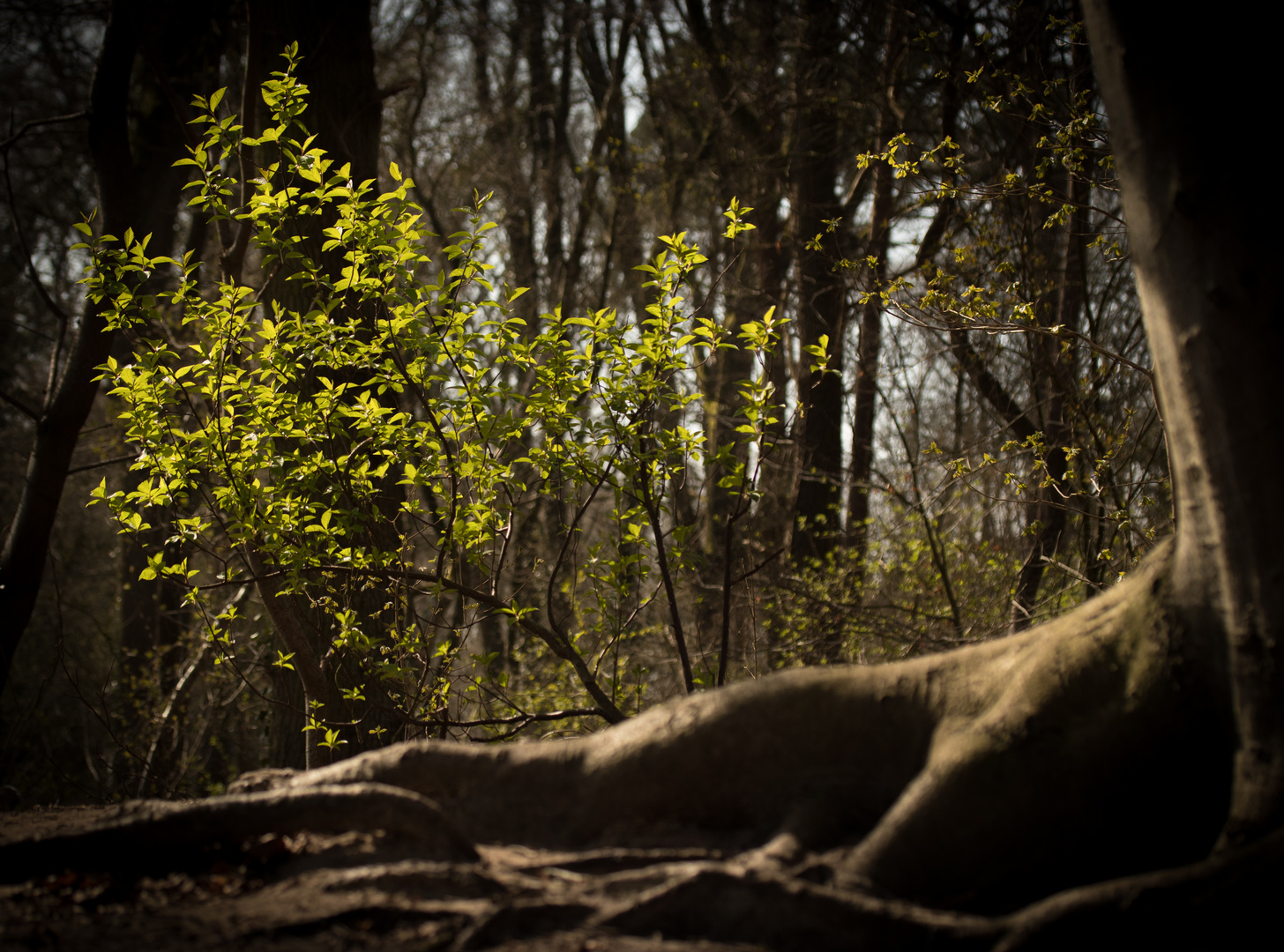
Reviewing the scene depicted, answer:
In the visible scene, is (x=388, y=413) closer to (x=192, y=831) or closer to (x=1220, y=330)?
(x=192, y=831)

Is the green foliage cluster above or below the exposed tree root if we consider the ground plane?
above

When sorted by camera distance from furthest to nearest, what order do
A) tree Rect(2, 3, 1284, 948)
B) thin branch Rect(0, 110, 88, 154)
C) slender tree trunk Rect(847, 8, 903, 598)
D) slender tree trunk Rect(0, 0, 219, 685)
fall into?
slender tree trunk Rect(847, 8, 903, 598) → thin branch Rect(0, 110, 88, 154) → slender tree trunk Rect(0, 0, 219, 685) → tree Rect(2, 3, 1284, 948)

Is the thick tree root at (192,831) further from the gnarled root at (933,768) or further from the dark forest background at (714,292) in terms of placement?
the dark forest background at (714,292)

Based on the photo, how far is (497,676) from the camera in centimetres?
462

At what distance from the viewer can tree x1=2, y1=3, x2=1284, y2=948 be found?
2145 mm

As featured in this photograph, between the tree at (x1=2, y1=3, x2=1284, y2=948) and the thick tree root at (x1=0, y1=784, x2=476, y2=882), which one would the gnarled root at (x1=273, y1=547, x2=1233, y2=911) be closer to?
the tree at (x1=2, y1=3, x2=1284, y2=948)

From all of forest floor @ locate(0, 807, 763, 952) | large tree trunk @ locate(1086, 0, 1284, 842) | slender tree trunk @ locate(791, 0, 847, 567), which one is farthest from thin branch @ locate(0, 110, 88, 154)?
slender tree trunk @ locate(791, 0, 847, 567)

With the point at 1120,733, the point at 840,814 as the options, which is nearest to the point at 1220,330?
the point at 1120,733

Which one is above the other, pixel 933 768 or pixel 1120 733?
pixel 1120 733

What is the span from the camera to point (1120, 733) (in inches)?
93.4

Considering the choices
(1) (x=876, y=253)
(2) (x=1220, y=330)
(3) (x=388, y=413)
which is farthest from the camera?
(1) (x=876, y=253)

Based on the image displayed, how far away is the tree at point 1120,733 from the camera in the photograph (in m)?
2.14

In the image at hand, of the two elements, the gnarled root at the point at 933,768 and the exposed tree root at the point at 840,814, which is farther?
the gnarled root at the point at 933,768

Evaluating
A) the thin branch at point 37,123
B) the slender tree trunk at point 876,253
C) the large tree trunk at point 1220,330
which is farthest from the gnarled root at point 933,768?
the thin branch at point 37,123
